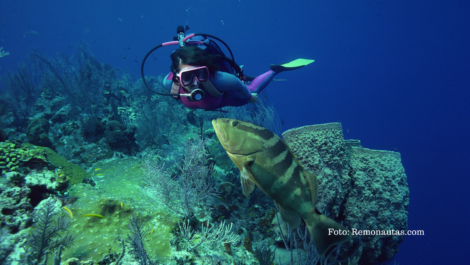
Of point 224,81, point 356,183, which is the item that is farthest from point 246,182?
point 356,183

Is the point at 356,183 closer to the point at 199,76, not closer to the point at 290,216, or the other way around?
the point at 290,216

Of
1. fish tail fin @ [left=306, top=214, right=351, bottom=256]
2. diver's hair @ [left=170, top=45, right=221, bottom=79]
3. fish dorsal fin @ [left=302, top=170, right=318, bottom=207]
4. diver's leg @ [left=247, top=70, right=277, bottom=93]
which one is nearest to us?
fish tail fin @ [left=306, top=214, right=351, bottom=256]

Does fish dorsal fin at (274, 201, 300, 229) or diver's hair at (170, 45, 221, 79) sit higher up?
diver's hair at (170, 45, 221, 79)

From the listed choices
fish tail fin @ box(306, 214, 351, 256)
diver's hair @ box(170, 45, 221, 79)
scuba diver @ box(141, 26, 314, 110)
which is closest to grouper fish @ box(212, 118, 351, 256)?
fish tail fin @ box(306, 214, 351, 256)

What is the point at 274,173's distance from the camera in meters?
1.42

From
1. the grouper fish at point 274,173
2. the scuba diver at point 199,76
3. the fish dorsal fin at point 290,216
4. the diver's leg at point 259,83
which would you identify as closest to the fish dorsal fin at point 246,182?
the grouper fish at point 274,173

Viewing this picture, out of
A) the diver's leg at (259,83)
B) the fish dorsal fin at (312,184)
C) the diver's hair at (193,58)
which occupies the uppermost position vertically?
the diver's hair at (193,58)

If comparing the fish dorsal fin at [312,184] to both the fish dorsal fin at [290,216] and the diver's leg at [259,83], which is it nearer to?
the fish dorsal fin at [290,216]

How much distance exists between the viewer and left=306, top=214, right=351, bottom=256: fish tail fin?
55.1 inches

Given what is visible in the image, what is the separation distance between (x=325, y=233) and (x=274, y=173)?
2.02 feet

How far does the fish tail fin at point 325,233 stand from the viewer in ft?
4.59

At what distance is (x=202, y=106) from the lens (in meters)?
3.65

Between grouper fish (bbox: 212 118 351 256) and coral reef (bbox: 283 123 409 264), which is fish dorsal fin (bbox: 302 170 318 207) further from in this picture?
coral reef (bbox: 283 123 409 264)

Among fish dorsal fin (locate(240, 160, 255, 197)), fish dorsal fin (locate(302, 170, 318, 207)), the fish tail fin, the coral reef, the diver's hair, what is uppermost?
the diver's hair
